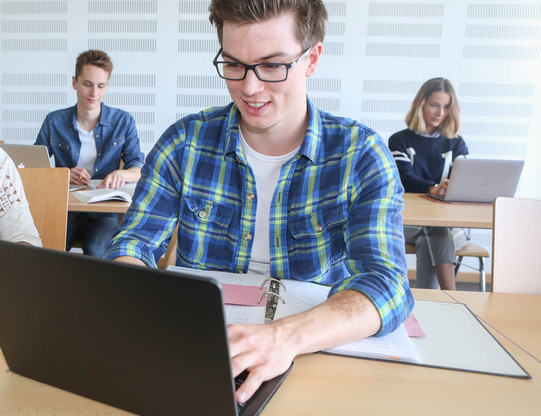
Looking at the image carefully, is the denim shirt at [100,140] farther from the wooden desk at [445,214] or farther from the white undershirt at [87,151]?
the wooden desk at [445,214]

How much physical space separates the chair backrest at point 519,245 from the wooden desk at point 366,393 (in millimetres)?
546

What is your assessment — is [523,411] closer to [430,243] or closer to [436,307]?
[436,307]

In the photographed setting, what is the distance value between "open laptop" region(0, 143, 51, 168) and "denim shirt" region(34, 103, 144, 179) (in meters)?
0.65

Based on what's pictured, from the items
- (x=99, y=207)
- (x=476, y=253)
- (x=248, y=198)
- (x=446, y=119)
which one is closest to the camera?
(x=248, y=198)

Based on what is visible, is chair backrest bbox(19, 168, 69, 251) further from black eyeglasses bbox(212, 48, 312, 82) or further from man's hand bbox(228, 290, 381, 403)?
man's hand bbox(228, 290, 381, 403)

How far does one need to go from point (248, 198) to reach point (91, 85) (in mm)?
2106

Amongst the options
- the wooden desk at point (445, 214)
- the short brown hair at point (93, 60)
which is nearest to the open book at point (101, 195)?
the short brown hair at point (93, 60)

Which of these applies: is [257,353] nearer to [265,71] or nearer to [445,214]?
[265,71]

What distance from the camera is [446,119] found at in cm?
308

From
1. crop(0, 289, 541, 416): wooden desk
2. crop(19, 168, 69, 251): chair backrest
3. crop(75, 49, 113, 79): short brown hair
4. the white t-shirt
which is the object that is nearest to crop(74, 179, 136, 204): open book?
crop(19, 168, 69, 251): chair backrest

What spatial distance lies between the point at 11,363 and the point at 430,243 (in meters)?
2.20

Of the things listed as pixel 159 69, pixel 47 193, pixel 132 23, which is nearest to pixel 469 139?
pixel 159 69

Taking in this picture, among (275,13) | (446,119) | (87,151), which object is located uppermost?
(275,13)

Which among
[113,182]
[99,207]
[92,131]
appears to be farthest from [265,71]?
[92,131]
